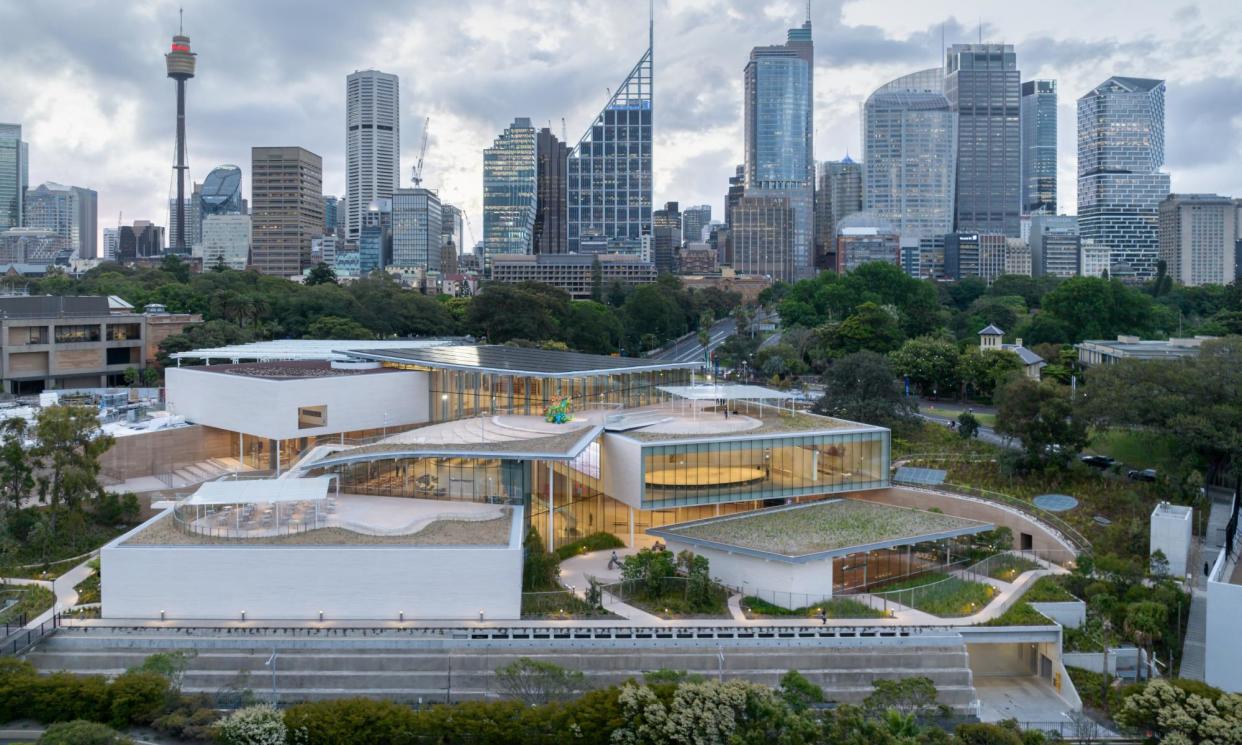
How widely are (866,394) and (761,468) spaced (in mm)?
14725

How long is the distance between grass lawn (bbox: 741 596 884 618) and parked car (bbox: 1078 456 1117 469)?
61.4 feet

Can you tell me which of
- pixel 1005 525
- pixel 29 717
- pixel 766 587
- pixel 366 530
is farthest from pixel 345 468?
pixel 1005 525

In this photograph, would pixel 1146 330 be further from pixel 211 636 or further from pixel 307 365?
pixel 211 636

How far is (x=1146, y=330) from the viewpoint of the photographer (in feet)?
260

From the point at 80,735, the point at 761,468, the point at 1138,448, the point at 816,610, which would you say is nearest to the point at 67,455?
the point at 80,735

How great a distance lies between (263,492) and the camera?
27719 millimetres

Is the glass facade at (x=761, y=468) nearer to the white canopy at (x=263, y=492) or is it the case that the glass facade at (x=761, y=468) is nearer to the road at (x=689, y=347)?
the white canopy at (x=263, y=492)

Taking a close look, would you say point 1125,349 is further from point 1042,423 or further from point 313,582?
point 313,582

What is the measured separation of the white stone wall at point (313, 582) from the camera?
2592 cm

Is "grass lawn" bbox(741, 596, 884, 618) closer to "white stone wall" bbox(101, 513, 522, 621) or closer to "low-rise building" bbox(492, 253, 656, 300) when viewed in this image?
"white stone wall" bbox(101, 513, 522, 621)

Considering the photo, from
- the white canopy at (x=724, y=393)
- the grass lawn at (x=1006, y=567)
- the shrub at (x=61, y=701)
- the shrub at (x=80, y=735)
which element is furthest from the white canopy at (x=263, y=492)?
the grass lawn at (x=1006, y=567)

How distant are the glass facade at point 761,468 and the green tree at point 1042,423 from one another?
6.36 meters

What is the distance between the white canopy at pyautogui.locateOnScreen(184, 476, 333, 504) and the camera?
90.3ft

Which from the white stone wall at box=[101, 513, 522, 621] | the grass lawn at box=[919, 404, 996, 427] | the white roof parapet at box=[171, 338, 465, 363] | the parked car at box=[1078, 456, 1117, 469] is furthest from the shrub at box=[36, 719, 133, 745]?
the grass lawn at box=[919, 404, 996, 427]
